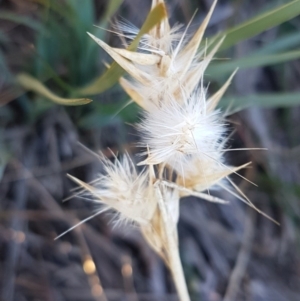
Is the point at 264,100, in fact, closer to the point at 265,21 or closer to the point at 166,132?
the point at 265,21

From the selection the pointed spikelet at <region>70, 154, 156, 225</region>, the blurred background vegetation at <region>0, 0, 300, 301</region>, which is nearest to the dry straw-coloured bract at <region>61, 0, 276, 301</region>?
the pointed spikelet at <region>70, 154, 156, 225</region>

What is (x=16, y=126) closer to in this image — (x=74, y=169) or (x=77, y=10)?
(x=74, y=169)

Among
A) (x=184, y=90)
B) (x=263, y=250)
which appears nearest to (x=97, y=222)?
(x=263, y=250)

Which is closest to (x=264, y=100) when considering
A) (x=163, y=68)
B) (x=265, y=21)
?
(x=265, y=21)

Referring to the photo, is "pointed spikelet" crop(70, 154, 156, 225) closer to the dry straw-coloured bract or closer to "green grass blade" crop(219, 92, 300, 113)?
the dry straw-coloured bract

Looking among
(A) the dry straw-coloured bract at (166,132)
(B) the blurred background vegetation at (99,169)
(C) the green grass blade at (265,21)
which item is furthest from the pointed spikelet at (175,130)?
(B) the blurred background vegetation at (99,169)
